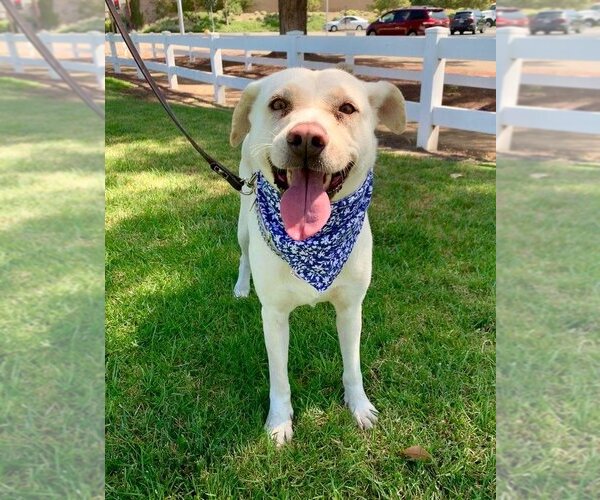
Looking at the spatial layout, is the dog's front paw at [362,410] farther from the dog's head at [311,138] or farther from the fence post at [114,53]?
the fence post at [114,53]

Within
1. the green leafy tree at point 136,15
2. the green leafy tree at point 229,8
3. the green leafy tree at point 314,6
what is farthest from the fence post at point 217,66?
the green leafy tree at point 314,6

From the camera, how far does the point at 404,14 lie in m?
29.1

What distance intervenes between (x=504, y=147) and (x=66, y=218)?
298 centimetres

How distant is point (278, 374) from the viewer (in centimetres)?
257

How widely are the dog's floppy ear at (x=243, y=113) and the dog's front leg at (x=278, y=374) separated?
3.04 ft

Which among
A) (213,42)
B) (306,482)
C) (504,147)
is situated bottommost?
(306,482)

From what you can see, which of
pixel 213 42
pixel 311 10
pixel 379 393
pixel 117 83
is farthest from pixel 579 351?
pixel 311 10

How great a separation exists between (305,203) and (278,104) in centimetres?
47

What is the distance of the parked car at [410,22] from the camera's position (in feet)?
93.5

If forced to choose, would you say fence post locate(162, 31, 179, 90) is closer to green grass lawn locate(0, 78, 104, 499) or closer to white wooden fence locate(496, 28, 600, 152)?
green grass lawn locate(0, 78, 104, 499)

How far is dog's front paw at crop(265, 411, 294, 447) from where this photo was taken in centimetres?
250

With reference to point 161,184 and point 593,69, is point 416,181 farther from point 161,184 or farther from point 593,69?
point 593,69

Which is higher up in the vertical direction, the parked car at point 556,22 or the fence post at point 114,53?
the fence post at point 114,53

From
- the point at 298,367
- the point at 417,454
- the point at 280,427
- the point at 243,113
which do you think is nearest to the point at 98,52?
the point at 243,113
